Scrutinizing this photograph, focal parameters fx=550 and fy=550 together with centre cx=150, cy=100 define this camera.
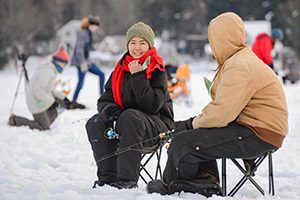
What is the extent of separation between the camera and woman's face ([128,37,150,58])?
4.36 m

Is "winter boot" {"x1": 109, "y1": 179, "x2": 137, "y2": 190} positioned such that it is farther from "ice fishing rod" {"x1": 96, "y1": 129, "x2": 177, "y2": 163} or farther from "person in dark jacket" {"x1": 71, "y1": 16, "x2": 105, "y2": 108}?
"person in dark jacket" {"x1": 71, "y1": 16, "x2": 105, "y2": 108}

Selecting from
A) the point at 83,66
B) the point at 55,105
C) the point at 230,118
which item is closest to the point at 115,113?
the point at 230,118

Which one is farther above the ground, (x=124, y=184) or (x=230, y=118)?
(x=230, y=118)

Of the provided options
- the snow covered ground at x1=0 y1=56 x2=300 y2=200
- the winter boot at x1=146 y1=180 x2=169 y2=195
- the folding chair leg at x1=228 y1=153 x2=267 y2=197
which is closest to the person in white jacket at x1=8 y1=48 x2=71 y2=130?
the snow covered ground at x1=0 y1=56 x2=300 y2=200

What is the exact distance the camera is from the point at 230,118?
3492 mm

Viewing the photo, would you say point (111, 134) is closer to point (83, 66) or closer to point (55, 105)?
point (55, 105)

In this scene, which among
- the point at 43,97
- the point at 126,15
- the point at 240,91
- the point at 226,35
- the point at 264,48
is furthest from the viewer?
the point at 126,15

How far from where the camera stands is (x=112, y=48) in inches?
2062

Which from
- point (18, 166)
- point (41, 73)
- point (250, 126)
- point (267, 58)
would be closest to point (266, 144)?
point (250, 126)

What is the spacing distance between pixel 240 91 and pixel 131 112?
935mm

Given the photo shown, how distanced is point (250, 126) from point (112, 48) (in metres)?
49.2

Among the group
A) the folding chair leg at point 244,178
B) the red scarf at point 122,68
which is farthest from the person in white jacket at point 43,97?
the folding chair leg at point 244,178

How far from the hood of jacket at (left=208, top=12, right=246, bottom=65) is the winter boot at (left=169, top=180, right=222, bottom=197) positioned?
0.83 metres

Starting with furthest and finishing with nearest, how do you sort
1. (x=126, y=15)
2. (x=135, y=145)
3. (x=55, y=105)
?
(x=126, y=15) < (x=55, y=105) < (x=135, y=145)
